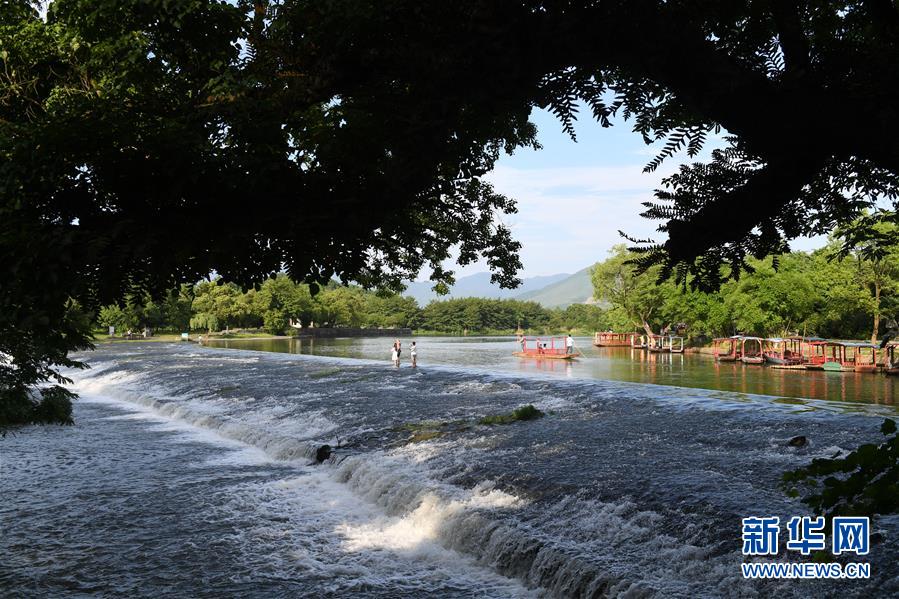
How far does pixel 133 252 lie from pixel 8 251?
0.68 m

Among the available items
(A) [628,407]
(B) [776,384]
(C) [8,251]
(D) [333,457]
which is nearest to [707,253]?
(C) [8,251]

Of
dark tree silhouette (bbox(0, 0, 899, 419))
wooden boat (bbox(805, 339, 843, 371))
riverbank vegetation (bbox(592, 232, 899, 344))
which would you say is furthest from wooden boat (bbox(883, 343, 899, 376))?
dark tree silhouette (bbox(0, 0, 899, 419))

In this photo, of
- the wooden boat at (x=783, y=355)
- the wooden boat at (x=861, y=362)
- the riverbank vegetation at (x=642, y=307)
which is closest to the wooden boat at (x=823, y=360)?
the wooden boat at (x=861, y=362)

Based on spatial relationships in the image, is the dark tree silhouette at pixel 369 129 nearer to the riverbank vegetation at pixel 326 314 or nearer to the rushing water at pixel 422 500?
the rushing water at pixel 422 500

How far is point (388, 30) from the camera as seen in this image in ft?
14.2

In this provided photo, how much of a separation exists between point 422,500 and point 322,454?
16.8 ft

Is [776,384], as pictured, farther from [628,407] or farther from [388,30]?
[388,30]

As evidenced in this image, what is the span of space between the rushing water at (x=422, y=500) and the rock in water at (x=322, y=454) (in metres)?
0.31

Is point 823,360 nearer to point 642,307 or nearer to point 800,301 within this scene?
point 800,301

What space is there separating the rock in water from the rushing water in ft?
1.00

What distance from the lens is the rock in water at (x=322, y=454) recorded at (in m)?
16.6

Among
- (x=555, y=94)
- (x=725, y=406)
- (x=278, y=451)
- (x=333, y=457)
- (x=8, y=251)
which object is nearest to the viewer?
(x=8, y=251)

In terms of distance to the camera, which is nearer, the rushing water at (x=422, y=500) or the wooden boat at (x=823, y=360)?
the rushing water at (x=422, y=500)

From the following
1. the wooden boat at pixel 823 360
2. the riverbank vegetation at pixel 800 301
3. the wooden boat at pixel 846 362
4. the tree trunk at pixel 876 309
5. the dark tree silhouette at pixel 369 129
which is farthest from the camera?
the riverbank vegetation at pixel 800 301
